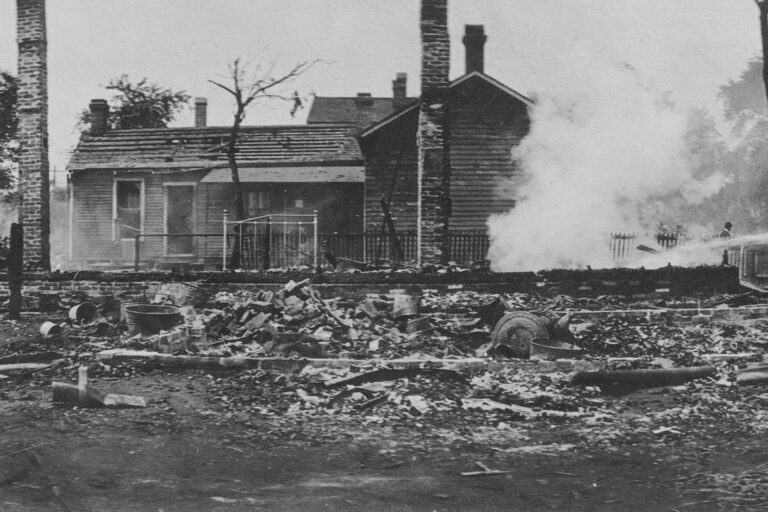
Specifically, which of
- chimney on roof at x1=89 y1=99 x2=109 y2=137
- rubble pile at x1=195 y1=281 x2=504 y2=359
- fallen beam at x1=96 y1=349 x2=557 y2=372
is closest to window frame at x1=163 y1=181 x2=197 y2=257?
chimney on roof at x1=89 y1=99 x2=109 y2=137

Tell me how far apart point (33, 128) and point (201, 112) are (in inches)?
765

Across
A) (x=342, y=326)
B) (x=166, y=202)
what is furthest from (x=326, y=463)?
(x=166, y=202)

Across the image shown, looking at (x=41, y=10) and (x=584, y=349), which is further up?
(x=41, y=10)

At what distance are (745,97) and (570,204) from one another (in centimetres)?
2726

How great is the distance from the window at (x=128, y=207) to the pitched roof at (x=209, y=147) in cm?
80

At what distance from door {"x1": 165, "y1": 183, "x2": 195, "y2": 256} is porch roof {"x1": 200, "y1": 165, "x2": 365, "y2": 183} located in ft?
3.94

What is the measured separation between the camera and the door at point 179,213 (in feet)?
73.8

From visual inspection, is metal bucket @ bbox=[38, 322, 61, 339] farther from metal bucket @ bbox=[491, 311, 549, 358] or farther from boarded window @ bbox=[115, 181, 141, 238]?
boarded window @ bbox=[115, 181, 141, 238]

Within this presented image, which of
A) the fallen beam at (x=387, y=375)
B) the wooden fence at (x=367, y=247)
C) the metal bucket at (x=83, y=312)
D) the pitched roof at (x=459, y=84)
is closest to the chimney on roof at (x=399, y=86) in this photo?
the pitched roof at (x=459, y=84)

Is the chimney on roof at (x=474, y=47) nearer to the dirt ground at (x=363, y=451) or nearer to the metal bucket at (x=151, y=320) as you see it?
the metal bucket at (x=151, y=320)

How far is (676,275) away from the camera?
36.2ft

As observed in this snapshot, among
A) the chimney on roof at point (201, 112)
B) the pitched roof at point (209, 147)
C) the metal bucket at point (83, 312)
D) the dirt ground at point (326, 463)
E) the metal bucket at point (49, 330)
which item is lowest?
the dirt ground at point (326, 463)

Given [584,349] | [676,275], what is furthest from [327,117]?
[584,349]

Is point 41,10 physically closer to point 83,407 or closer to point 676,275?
point 83,407
